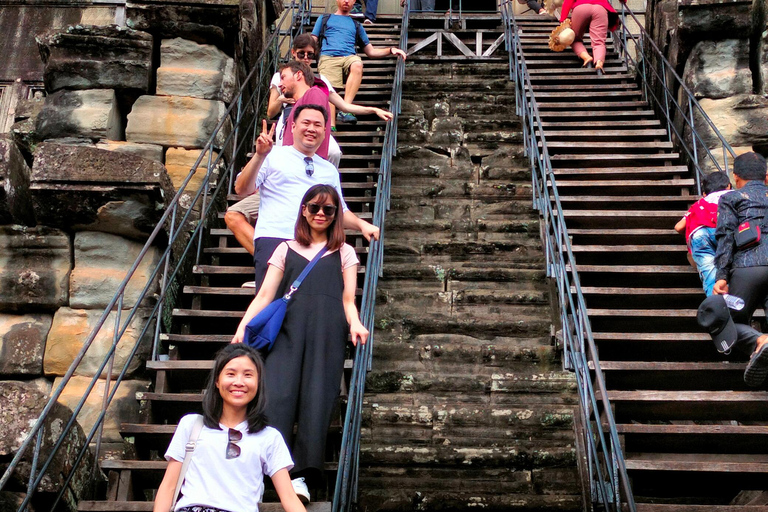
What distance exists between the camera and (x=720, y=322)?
5.56 metres

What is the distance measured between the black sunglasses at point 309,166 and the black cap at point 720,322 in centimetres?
250

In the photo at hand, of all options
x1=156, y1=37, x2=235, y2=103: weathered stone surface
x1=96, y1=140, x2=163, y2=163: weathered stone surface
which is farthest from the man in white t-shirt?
x1=156, y1=37, x2=235, y2=103: weathered stone surface

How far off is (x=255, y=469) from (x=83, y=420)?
9.65 ft

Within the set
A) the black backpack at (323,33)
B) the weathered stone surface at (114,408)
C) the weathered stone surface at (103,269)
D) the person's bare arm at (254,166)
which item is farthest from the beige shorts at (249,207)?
the black backpack at (323,33)

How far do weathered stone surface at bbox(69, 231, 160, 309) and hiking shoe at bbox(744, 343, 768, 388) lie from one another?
Result: 402 cm

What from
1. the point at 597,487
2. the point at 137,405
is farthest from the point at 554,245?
the point at 137,405

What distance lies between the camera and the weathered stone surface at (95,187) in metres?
6.55

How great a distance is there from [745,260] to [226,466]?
11.8 feet

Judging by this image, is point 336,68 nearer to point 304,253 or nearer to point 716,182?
point 716,182

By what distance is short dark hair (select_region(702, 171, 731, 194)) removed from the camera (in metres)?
6.64

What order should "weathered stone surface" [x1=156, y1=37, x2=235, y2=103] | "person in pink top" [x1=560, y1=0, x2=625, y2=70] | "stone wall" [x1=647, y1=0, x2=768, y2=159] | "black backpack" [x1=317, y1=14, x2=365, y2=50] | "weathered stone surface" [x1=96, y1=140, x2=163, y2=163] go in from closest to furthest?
"weathered stone surface" [x1=96, y1=140, x2=163, y2=163] < "weathered stone surface" [x1=156, y1=37, x2=235, y2=103] < "stone wall" [x1=647, y1=0, x2=768, y2=159] < "black backpack" [x1=317, y1=14, x2=365, y2=50] < "person in pink top" [x1=560, y1=0, x2=625, y2=70]

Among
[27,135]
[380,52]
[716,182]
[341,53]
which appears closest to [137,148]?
[27,135]

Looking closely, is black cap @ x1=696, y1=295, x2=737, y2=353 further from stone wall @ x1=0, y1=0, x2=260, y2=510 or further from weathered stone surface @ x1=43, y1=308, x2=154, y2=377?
weathered stone surface @ x1=43, y1=308, x2=154, y2=377

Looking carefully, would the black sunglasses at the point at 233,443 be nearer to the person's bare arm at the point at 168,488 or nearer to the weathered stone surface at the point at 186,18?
the person's bare arm at the point at 168,488
